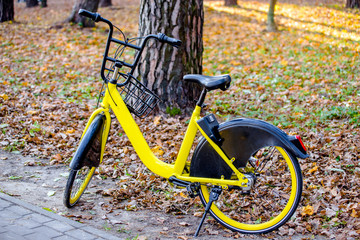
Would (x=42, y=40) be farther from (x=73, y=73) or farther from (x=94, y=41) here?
(x=73, y=73)

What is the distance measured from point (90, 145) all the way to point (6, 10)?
1262cm

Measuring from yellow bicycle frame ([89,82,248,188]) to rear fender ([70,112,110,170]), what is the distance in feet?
0.23

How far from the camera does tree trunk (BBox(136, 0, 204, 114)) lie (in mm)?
5695

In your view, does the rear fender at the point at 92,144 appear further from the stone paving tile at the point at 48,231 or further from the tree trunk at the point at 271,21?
the tree trunk at the point at 271,21

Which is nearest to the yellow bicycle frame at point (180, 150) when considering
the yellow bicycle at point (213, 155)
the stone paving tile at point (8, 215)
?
the yellow bicycle at point (213, 155)

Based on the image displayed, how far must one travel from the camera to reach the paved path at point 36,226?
3.23m

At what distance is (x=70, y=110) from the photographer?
259 inches

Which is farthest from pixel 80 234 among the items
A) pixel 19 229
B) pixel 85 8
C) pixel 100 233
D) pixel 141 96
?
pixel 85 8

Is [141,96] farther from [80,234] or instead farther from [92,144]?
[80,234]

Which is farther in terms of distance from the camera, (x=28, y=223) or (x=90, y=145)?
(x=90, y=145)

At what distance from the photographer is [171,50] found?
5.77 metres

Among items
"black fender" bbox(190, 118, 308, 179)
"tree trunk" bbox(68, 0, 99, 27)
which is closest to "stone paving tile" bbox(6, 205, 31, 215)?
"black fender" bbox(190, 118, 308, 179)

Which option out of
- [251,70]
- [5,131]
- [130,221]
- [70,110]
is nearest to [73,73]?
[70,110]

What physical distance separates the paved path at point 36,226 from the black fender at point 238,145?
982 mm
